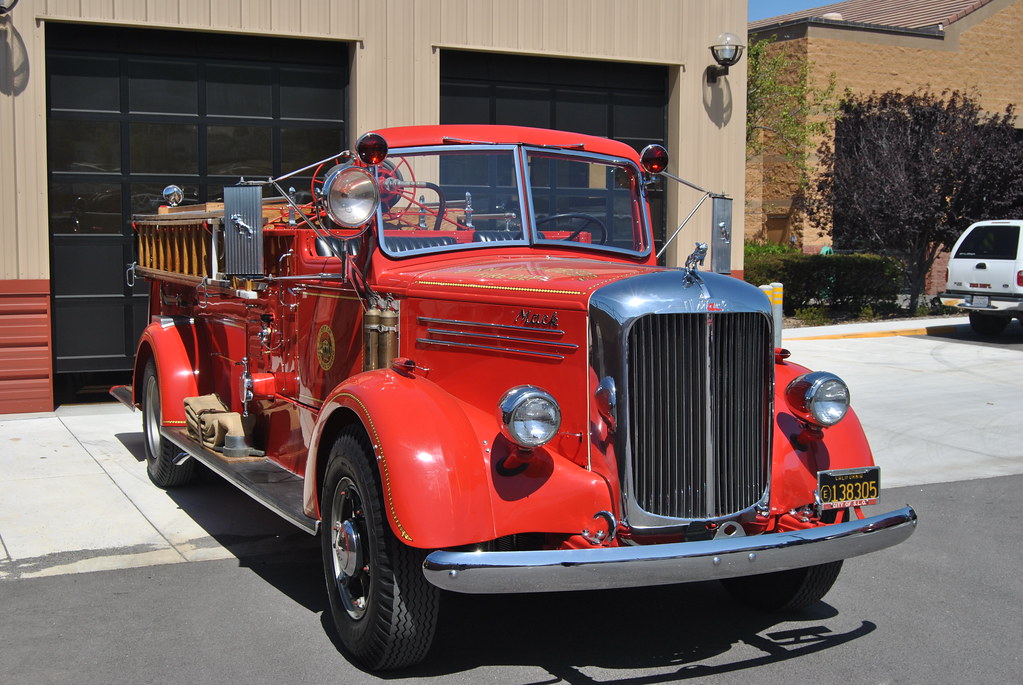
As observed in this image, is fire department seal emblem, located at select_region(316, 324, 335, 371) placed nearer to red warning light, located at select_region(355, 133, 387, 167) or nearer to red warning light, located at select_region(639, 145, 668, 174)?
red warning light, located at select_region(355, 133, 387, 167)

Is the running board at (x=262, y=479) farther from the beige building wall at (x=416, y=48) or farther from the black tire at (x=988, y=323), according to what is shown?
the black tire at (x=988, y=323)

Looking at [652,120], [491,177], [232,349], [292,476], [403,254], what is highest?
[652,120]

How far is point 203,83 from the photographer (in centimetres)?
1077

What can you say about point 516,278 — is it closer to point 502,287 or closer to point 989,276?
point 502,287

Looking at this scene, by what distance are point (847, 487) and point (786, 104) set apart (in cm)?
2080

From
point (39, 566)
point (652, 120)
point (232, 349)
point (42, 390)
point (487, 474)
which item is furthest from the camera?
point (652, 120)

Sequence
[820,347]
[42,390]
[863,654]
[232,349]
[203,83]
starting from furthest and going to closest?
[820,347] → [203,83] → [42,390] → [232,349] → [863,654]

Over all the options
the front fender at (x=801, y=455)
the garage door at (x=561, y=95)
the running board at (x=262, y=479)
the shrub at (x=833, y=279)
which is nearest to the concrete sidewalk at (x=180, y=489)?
the running board at (x=262, y=479)

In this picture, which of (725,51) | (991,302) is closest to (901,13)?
(991,302)

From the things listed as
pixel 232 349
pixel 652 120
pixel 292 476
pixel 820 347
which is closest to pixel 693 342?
pixel 292 476

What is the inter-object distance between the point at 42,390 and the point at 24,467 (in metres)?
2.28

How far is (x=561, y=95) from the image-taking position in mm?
12320

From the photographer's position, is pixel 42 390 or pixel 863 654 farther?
pixel 42 390

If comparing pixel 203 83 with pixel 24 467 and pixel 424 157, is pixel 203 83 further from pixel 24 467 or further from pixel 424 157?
pixel 424 157
